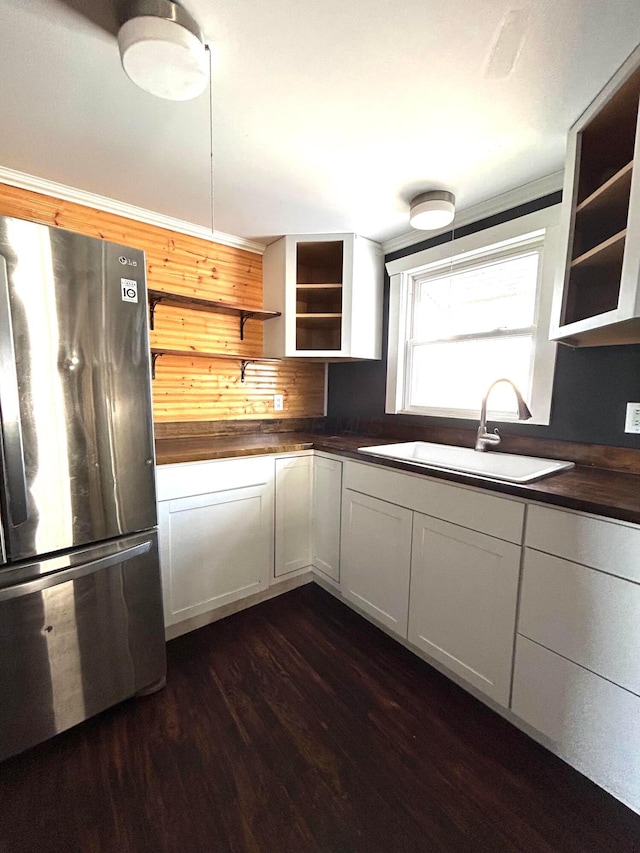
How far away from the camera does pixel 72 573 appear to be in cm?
122

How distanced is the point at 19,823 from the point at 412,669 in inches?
54.7

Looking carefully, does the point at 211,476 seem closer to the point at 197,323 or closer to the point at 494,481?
the point at 197,323

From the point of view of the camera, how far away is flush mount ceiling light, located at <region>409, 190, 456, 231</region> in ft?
5.74

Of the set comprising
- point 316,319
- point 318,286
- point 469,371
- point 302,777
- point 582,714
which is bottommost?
point 302,777

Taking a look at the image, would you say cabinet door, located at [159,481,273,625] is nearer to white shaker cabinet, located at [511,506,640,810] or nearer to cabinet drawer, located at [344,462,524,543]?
cabinet drawer, located at [344,462,524,543]

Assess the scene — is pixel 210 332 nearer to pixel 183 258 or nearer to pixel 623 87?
pixel 183 258

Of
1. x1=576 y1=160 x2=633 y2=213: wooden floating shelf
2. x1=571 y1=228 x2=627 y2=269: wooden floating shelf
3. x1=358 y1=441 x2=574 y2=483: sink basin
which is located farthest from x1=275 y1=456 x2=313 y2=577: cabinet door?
x1=576 y1=160 x2=633 y2=213: wooden floating shelf

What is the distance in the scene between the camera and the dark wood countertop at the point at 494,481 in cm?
109

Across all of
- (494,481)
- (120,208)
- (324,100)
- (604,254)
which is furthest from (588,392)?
(120,208)

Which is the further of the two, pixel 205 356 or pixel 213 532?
pixel 205 356

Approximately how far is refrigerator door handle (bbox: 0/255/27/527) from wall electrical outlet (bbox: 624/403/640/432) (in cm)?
220

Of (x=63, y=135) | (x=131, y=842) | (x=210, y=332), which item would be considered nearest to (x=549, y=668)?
(x=131, y=842)

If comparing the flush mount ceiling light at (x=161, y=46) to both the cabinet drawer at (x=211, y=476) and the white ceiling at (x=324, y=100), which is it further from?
the cabinet drawer at (x=211, y=476)

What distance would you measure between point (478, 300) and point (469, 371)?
0.40 metres
